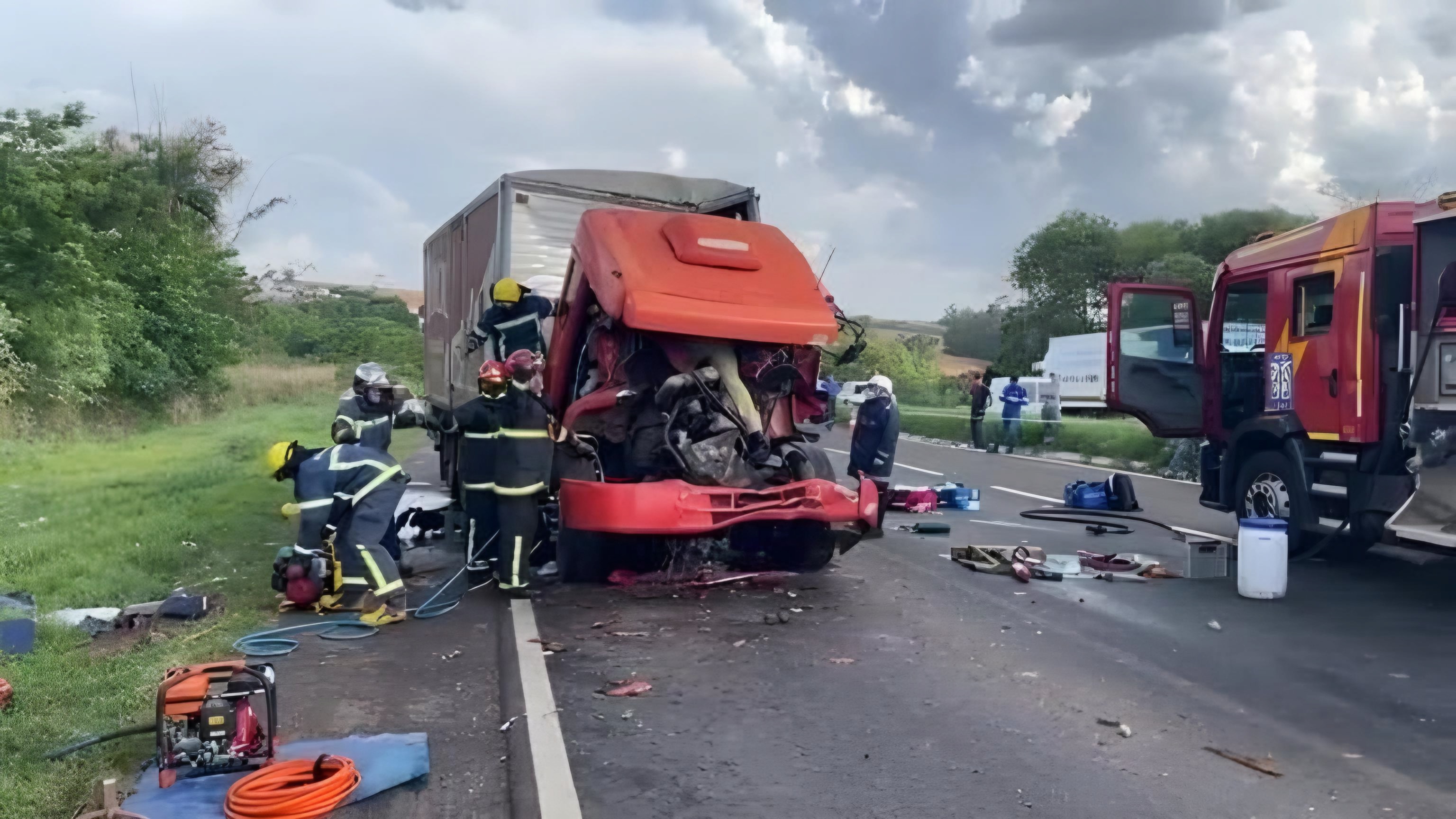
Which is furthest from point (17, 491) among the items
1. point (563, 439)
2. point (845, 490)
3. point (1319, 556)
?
point (1319, 556)

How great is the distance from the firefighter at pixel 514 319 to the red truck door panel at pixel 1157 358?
5.48 meters

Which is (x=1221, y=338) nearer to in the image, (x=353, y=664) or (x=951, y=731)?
(x=951, y=731)

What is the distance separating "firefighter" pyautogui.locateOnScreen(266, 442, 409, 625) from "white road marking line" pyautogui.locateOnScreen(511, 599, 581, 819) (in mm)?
1007

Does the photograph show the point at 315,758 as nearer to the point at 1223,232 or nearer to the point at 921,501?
the point at 921,501

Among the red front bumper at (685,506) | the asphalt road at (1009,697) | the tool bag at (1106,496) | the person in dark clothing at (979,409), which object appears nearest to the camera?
the asphalt road at (1009,697)

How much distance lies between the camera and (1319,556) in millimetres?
9492

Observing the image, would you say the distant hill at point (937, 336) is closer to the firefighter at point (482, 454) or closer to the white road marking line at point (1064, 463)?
the white road marking line at point (1064, 463)

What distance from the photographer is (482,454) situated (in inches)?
316

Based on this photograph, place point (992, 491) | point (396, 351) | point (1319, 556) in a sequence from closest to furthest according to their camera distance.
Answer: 1. point (1319, 556)
2. point (992, 491)
3. point (396, 351)

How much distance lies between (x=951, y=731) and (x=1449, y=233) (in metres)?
5.61

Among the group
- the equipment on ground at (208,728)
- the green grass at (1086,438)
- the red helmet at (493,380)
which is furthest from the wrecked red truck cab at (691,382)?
the green grass at (1086,438)

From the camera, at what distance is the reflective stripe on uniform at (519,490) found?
7641 mm

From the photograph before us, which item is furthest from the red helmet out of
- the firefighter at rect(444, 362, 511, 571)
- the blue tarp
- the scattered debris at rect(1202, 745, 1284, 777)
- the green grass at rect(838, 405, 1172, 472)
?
the green grass at rect(838, 405, 1172, 472)

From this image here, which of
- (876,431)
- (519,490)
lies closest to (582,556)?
(519,490)
